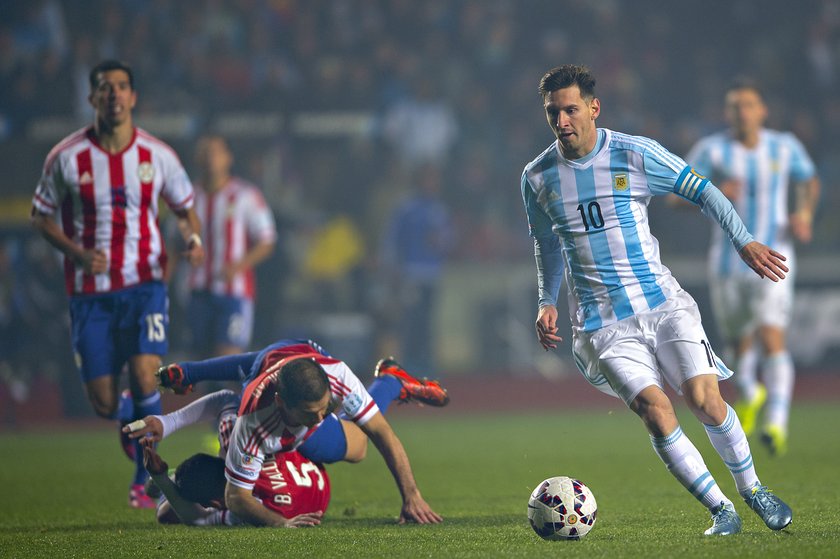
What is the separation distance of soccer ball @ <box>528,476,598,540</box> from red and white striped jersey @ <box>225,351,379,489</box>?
0.98m

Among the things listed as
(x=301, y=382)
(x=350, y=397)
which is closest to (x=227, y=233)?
(x=350, y=397)

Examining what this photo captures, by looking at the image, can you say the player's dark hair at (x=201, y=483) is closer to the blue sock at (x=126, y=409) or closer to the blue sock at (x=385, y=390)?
the blue sock at (x=385, y=390)

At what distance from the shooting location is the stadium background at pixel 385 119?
45.8ft

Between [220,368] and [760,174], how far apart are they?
4.51 metres

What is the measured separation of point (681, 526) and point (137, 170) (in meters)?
3.62

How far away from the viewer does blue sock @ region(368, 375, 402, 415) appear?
640 centimetres

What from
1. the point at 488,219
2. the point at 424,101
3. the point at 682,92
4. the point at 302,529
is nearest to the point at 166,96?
the point at 424,101

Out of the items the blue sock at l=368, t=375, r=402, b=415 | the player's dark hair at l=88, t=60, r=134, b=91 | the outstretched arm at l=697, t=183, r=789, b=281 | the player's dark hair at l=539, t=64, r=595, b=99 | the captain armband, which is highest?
the player's dark hair at l=88, t=60, r=134, b=91

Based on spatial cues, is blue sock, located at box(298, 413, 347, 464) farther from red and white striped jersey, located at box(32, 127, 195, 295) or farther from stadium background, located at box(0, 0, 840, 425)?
stadium background, located at box(0, 0, 840, 425)

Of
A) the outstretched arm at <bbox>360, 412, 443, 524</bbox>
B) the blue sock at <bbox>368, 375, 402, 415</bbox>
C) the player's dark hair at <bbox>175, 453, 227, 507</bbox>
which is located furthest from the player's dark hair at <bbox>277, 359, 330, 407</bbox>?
the blue sock at <bbox>368, 375, 402, 415</bbox>

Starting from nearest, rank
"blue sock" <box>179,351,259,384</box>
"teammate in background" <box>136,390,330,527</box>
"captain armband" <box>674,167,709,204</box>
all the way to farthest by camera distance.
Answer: "captain armband" <box>674,167,709,204</box> < "teammate in background" <box>136,390,330,527</box> < "blue sock" <box>179,351,259,384</box>

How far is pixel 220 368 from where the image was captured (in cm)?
649

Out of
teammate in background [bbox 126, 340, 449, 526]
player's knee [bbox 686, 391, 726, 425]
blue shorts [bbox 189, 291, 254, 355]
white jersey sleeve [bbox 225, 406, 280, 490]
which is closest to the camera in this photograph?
player's knee [bbox 686, 391, 726, 425]

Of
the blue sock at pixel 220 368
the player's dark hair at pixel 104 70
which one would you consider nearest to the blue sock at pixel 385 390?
the blue sock at pixel 220 368
